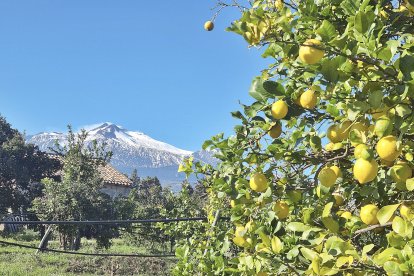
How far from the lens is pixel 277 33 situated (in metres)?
1.77

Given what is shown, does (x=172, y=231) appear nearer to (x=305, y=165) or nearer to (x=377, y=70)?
(x=305, y=165)

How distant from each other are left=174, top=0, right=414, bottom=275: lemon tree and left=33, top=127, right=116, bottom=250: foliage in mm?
14226

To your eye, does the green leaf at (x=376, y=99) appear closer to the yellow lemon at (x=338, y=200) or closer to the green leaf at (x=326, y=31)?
the green leaf at (x=326, y=31)

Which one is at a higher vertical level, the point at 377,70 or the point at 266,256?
the point at 377,70

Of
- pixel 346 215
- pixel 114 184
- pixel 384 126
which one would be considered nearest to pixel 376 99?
pixel 384 126

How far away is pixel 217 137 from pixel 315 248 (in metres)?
0.70

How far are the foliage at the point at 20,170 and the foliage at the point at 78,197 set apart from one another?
948cm

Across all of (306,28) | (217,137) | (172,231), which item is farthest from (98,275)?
(306,28)

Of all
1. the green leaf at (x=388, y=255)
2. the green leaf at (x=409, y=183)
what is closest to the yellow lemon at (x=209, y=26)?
the green leaf at (x=409, y=183)

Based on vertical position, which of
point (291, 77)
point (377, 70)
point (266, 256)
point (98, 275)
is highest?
point (291, 77)

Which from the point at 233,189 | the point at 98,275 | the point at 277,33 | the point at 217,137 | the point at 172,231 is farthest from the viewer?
the point at 98,275

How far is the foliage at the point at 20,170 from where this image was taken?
82.9 ft

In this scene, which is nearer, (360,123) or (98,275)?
(360,123)

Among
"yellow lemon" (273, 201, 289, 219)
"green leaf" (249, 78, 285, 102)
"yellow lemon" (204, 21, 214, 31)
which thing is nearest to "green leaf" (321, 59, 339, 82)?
"green leaf" (249, 78, 285, 102)
